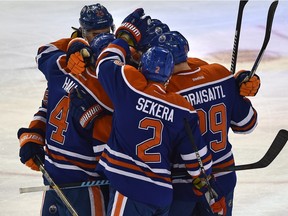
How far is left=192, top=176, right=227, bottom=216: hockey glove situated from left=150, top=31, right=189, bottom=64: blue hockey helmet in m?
0.53

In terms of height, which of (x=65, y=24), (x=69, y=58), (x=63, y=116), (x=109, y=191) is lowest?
(x=65, y=24)

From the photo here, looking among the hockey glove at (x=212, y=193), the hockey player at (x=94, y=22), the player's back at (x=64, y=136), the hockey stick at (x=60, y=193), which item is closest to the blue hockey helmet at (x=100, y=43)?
the player's back at (x=64, y=136)

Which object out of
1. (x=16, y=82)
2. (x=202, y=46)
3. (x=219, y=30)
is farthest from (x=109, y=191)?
(x=219, y=30)

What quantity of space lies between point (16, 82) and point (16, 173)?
5.51 feet

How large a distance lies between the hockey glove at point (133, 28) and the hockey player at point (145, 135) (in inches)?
7.0

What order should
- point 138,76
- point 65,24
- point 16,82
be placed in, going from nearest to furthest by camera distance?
point 138,76, point 16,82, point 65,24

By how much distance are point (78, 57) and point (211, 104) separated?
615mm

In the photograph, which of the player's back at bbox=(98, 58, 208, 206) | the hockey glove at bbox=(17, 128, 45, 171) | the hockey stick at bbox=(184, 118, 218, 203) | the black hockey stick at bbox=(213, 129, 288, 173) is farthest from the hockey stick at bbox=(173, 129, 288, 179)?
the hockey glove at bbox=(17, 128, 45, 171)

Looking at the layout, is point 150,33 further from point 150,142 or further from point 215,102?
point 150,142

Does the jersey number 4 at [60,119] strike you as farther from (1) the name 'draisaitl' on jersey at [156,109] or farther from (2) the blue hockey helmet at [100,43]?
(1) the name 'draisaitl' on jersey at [156,109]

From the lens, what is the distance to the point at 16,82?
6930 millimetres

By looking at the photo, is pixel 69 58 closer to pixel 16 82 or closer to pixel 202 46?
pixel 16 82

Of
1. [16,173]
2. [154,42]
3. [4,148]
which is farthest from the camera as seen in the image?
[4,148]

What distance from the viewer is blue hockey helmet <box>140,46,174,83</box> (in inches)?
136
